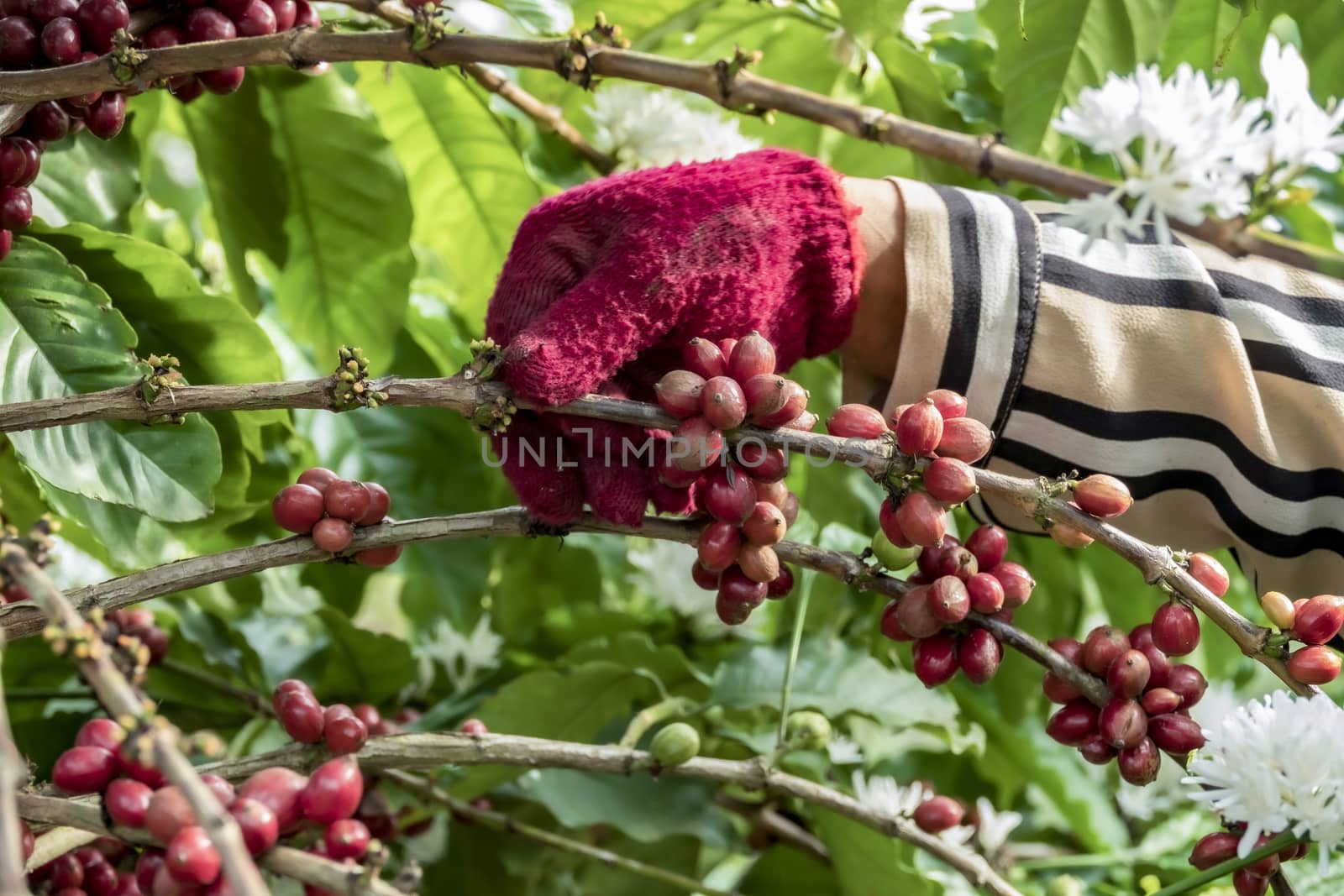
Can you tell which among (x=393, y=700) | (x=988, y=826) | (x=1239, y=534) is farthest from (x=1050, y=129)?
(x=393, y=700)

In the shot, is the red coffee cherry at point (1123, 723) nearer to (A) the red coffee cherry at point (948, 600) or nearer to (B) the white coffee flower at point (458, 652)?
(A) the red coffee cherry at point (948, 600)

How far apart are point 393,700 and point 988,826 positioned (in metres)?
0.48

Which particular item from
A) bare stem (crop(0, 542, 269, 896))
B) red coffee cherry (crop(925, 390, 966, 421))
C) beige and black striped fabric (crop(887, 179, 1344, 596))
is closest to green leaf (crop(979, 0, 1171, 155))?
beige and black striped fabric (crop(887, 179, 1344, 596))

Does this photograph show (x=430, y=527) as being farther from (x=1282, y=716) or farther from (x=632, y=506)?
(x=1282, y=716)

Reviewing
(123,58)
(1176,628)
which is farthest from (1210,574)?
(123,58)

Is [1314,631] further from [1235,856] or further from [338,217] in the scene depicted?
[338,217]

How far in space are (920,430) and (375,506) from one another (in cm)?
25

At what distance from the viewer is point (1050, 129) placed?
2.37 feet

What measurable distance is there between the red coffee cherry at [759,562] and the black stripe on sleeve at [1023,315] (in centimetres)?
17

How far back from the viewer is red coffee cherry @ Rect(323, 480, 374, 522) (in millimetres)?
521

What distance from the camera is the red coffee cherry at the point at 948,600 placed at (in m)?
0.51

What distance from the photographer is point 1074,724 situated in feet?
1.77

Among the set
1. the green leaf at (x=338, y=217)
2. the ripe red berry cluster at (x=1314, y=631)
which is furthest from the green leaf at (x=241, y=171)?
the ripe red berry cluster at (x=1314, y=631)

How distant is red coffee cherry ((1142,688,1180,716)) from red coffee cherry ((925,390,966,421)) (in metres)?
0.16
